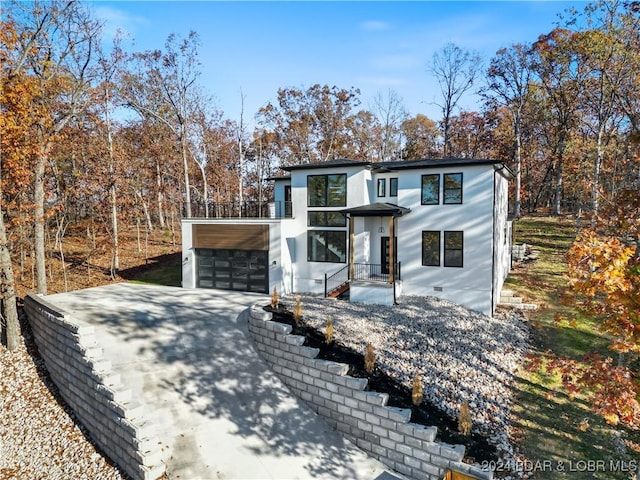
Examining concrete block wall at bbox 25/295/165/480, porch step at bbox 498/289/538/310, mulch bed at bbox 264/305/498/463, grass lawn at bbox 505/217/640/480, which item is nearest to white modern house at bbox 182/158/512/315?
porch step at bbox 498/289/538/310

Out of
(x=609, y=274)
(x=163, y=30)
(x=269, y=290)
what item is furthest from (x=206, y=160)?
(x=609, y=274)

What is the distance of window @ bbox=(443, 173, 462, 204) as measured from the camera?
1374cm

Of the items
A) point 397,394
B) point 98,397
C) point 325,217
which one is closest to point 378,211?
point 325,217

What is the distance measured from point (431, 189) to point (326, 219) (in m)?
4.51

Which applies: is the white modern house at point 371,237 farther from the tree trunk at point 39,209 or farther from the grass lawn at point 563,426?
the tree trunk at point 39,209

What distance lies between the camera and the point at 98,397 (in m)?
7.20

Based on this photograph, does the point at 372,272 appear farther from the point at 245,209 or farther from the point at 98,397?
the point at 98,397

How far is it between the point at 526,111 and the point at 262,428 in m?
32.1

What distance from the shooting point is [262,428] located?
7.61 metres

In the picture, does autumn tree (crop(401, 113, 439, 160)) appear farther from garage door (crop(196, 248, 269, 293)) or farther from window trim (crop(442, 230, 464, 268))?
garage door (crop(196, 248, 269, 293))

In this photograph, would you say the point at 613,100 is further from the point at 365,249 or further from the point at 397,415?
the point at 397,415

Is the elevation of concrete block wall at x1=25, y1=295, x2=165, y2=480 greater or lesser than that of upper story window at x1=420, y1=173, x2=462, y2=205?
lesser

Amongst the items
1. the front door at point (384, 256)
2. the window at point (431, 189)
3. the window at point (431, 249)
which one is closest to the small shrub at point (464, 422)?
the window at point (431, 249)

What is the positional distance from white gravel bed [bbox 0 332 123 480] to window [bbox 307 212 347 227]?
1043 cm
